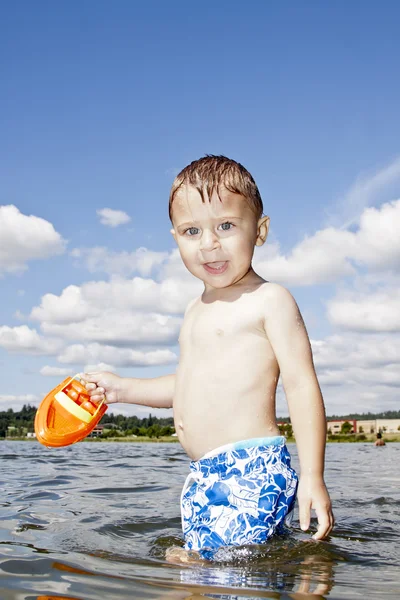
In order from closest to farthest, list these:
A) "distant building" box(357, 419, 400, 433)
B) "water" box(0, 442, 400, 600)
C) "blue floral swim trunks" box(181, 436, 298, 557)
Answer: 1. "water" box(0, 442, 400, 600)
2. "blue floral swim trunks" box(181, 436, 298, 557)
3. "distant building" box(357, 419, 400, 433)

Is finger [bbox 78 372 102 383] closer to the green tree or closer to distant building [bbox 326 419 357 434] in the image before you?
the green tree

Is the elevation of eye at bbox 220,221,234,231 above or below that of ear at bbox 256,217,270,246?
below

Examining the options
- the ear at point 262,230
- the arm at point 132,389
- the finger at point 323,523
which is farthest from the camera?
the arm at point 132,389

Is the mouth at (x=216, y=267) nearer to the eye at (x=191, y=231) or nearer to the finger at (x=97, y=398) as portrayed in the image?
the eye at (x=191, y=231)

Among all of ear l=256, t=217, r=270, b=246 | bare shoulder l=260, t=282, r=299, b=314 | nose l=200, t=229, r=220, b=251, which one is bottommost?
bare shoulder l=260, t=282, r=299, b=314

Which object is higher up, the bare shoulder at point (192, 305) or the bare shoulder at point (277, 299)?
the bare shoulder at point (192, 305)

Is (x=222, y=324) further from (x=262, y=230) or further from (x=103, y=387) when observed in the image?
(x=103, y=387)

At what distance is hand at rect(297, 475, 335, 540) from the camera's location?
303 centimetres

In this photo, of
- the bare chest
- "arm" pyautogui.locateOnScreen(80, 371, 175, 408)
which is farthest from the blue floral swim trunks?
"arm" pyautogui.locateOnScreen(80, 371, 175, 408)

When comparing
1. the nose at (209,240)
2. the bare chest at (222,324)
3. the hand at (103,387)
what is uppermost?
the nose at (209,240)

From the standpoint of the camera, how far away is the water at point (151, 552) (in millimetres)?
2369

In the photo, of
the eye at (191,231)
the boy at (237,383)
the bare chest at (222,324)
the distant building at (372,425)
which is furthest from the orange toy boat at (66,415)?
the distant building at (372,425)

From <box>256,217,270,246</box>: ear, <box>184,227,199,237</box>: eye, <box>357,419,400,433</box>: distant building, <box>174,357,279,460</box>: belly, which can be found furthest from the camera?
<box>357,419,400,433</box>: distant building

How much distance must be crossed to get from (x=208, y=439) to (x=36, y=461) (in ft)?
27.4
